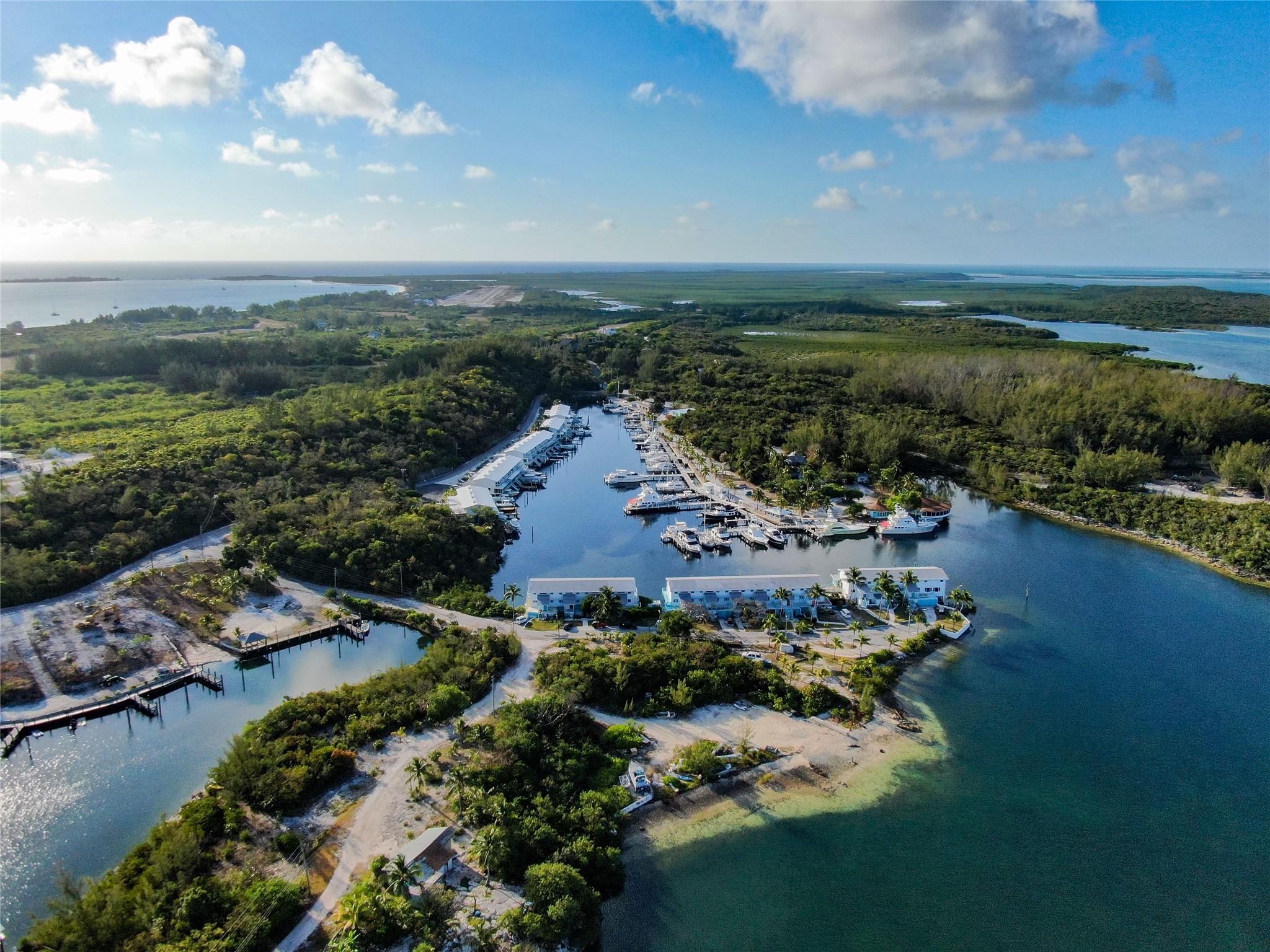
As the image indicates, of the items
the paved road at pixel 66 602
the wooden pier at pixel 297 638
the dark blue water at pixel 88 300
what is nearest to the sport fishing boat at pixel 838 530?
the wooden pier at pixel 297 638

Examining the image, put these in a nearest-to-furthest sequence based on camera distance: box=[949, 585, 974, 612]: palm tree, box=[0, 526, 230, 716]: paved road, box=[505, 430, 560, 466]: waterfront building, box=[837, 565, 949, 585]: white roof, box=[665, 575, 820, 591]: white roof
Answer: box=[0, 526, 230, 716]: paved road < box=[665, 575, 820, 591]: white roof < box=[949, 585, 974, 612]: palm tree < box=[837, 565, 949, 585]: white roof < box=[505, 430, 560, 466]: waterfront building

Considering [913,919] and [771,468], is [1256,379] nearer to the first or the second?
[771,468]

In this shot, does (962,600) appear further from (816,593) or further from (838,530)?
(838,530)

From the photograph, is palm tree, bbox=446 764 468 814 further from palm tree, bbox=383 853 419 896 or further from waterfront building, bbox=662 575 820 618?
waterfront building, bbox=662 575 820 618

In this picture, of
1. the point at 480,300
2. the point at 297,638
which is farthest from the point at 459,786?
the point at 480,300

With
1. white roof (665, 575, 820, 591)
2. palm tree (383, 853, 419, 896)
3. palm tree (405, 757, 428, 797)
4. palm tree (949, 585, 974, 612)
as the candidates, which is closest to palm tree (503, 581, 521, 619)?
white roof (665, 575, 820, 591)

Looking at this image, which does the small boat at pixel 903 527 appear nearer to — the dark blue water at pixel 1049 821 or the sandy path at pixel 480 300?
the dark blue water at pixel 1049 821

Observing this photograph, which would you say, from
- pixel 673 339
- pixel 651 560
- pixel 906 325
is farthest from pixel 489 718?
pixel 906 325
